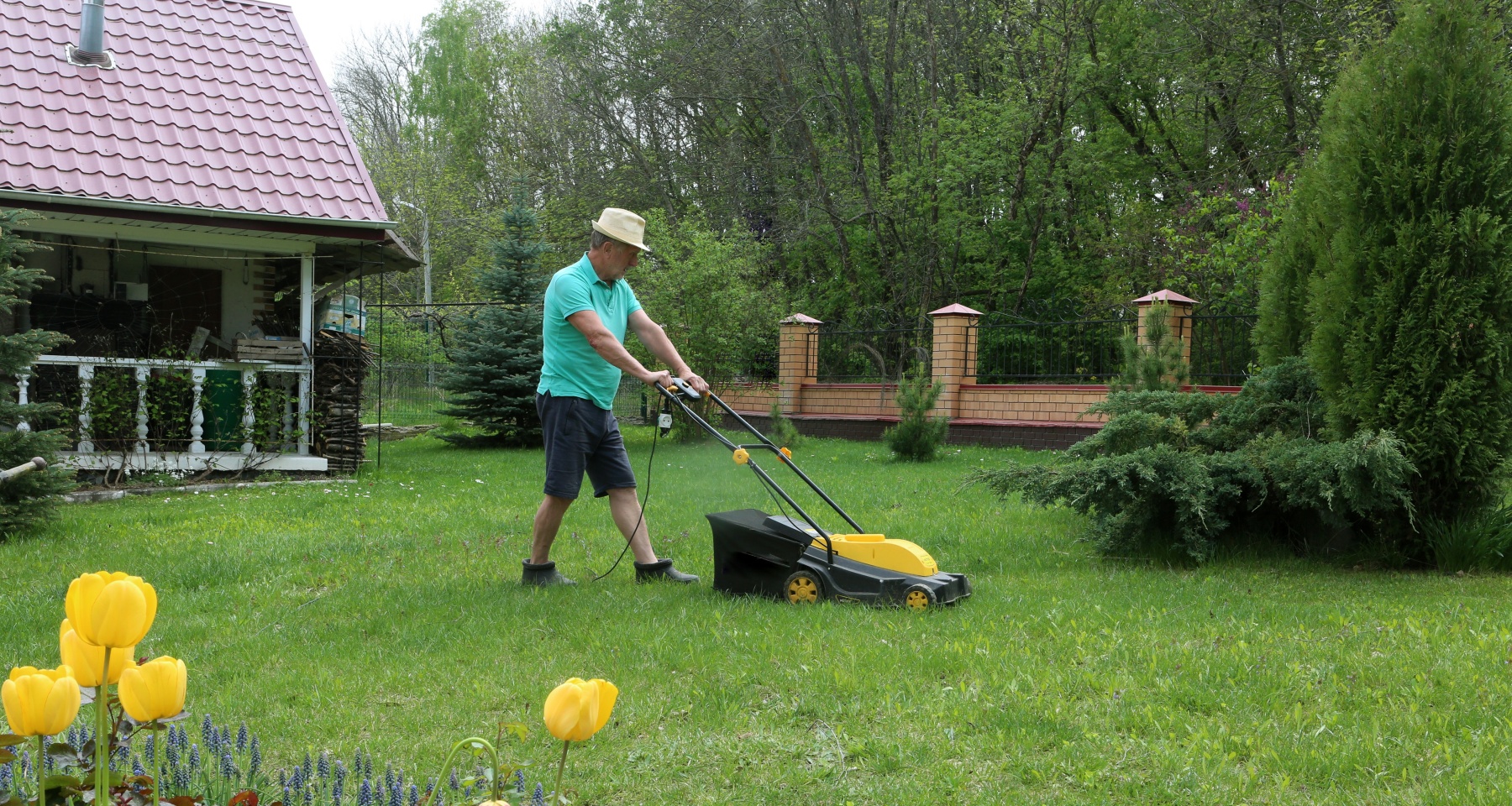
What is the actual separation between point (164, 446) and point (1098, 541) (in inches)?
359

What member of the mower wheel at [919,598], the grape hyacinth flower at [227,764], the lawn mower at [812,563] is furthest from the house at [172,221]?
the grape hyacinth flower at [227,764]

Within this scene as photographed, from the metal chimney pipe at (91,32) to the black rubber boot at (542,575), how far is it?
954cm

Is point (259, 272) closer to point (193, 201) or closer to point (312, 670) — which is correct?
point (193, 201)

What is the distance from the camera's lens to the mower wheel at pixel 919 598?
5.09 metres

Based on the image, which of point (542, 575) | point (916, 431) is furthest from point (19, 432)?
point (916, 431)

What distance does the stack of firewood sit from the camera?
12.0 meters

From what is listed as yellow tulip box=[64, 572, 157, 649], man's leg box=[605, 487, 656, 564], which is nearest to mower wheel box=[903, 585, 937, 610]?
man's leg box=[605, 487, 656, 564]

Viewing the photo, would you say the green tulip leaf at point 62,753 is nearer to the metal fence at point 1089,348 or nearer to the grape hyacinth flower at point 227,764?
the grape hyacinth flower at point 227,764

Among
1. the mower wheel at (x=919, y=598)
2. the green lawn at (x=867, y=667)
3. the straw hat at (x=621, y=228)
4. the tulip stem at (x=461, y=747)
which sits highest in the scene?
the straw hat at (x=621, y=228)

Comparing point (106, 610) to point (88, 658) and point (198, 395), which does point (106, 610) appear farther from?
point (198, 395)

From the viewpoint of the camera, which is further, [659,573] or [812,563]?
[659,573]

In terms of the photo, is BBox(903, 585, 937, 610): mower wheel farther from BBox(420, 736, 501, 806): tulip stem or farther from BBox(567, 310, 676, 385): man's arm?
BBox(420, 736, 501, 806): tulip stem

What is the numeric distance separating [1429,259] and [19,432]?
8.34m

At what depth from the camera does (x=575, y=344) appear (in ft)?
19.0
